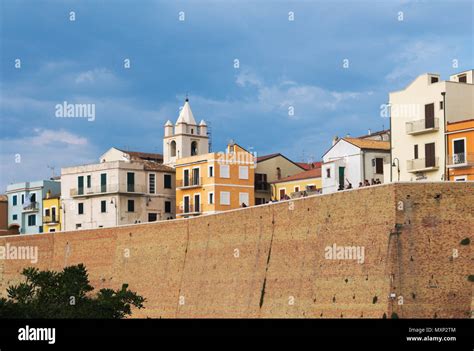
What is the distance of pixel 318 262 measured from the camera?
45.7 meters

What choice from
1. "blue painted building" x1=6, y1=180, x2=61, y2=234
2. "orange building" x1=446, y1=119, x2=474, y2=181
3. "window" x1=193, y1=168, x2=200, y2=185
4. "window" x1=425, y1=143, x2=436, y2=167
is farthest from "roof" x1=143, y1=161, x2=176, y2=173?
"orange building" x1=446, y1=119, x2=474, y2=181

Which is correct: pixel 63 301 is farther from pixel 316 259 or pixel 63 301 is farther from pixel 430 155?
pixel 430 155

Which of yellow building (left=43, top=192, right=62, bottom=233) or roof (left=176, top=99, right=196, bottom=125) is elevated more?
roof (left=176, top=99, right=196, bottom=125)

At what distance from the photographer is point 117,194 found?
72.3m

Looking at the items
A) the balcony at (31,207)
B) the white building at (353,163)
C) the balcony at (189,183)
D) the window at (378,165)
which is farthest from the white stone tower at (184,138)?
the window at (378,165)

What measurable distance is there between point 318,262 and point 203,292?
31.9 ft

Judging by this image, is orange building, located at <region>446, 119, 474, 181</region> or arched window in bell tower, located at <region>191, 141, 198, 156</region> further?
arched window in bell tower, located at <region>191, 141, 198, 156</region>

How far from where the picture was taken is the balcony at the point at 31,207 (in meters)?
83.2

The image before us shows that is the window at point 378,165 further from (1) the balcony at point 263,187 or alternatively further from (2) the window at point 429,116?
(1) the balcony at point 263,187

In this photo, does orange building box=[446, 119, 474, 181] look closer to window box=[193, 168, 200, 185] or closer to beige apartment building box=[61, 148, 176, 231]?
window box=[193, 168, 200, 185]

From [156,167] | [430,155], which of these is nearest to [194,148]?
[156,167]

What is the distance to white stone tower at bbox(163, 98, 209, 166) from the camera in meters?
80.0

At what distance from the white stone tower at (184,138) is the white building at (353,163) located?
18623mm

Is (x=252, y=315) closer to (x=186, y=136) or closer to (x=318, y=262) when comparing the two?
(x=318, y=262)
